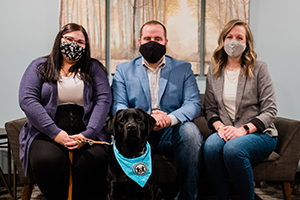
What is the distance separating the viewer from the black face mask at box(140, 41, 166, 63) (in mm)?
2051

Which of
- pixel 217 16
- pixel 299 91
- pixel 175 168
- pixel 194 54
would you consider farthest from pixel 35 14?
pixel 299 91

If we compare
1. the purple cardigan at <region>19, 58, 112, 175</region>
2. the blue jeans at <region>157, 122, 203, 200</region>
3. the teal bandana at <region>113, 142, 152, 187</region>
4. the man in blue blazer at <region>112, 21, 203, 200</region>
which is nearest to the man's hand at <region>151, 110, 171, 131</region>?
the man in blue blazer at <region>112, 21, 203, 200</region>

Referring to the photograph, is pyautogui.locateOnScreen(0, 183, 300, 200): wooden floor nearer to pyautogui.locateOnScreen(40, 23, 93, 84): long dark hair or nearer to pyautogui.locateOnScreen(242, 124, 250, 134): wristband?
pyautogui.locateOnScreen(242, 124, 250, 134): wristband

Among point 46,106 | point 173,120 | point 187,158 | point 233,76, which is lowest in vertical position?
point 187,158

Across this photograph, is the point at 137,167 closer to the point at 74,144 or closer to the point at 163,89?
the point at 74,144

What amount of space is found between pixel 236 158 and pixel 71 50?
4.60ft

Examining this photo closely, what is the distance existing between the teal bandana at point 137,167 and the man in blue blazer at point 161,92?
11.9 inches

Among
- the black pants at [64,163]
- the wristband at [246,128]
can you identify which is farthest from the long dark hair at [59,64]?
the wristband at [246,128]

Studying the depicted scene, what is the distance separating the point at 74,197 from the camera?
1705 millimetres

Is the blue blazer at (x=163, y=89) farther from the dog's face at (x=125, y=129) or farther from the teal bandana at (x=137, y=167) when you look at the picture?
the teal bandana at (x=137, y=167)

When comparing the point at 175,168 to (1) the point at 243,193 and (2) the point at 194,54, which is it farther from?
(2) the point at 194,54

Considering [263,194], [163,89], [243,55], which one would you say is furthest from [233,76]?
[263,194]

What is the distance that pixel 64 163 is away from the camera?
1703mm

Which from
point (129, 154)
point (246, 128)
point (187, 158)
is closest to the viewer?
point (129, 154)
